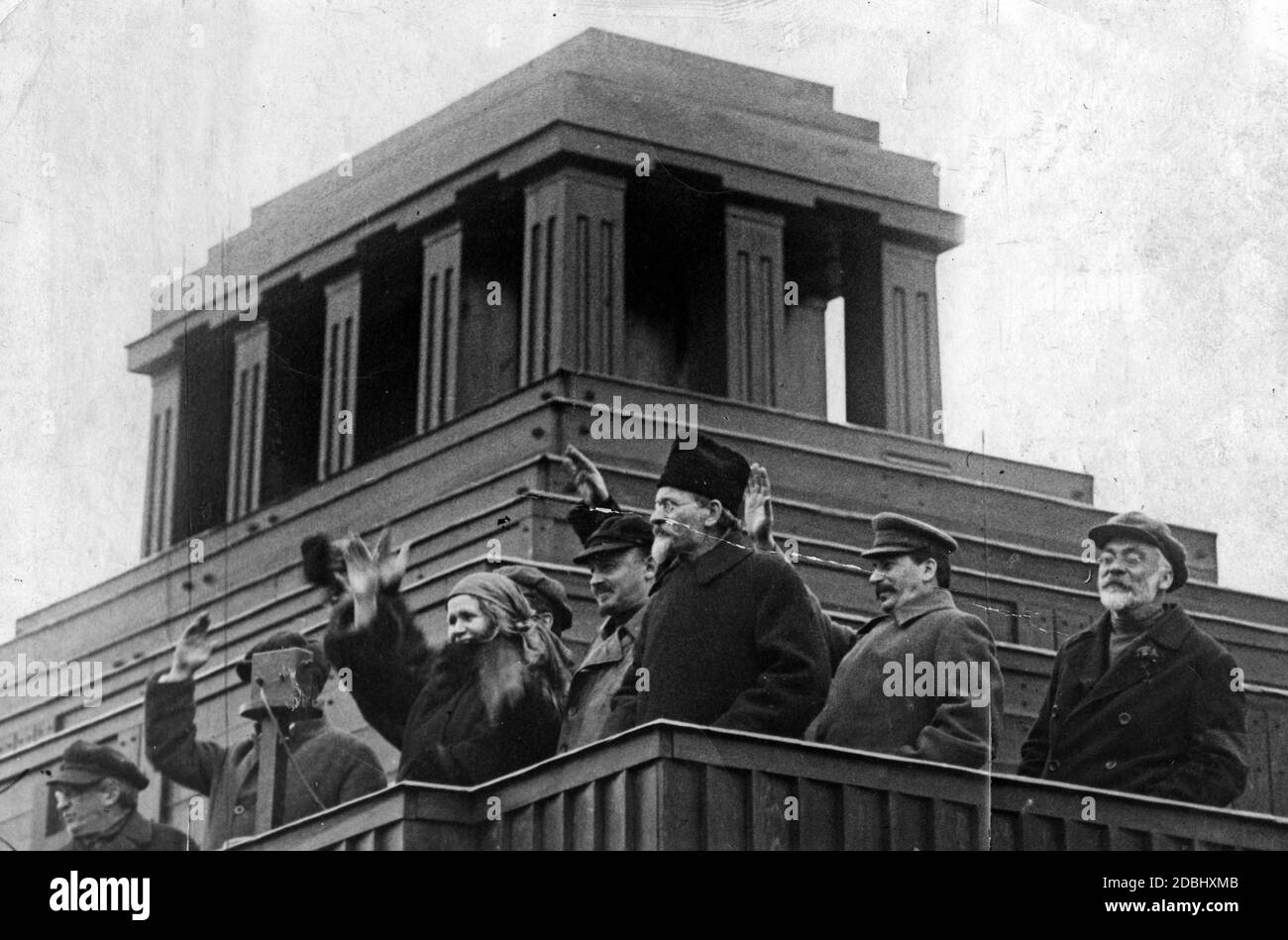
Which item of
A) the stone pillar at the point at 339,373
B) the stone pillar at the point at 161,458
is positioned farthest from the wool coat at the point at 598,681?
the stone pillar at the point at 161,458

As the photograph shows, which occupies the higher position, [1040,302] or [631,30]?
[631,30]

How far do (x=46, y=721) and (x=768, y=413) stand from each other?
4074mm

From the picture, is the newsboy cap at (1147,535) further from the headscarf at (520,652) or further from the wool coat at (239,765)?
the wool coat at (239,765)

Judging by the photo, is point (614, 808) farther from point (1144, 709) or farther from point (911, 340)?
point (911, 340)

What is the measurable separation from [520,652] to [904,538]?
6.60ft

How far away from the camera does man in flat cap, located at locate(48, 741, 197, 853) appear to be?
15.7 m

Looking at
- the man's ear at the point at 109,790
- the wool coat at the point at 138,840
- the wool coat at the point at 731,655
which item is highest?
the wool coat at the point at 731,655

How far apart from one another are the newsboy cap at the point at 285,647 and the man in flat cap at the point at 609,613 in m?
1.28

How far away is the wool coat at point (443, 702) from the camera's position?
1504 centimetres

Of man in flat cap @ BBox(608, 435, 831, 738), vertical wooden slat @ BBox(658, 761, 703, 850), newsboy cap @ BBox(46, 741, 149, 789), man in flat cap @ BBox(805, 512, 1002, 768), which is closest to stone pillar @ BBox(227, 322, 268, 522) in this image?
newsboy cap @ BBox(46, 741, 149, 789)

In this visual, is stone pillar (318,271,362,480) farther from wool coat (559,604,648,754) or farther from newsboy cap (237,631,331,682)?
wool coat (559,604,648,754)
